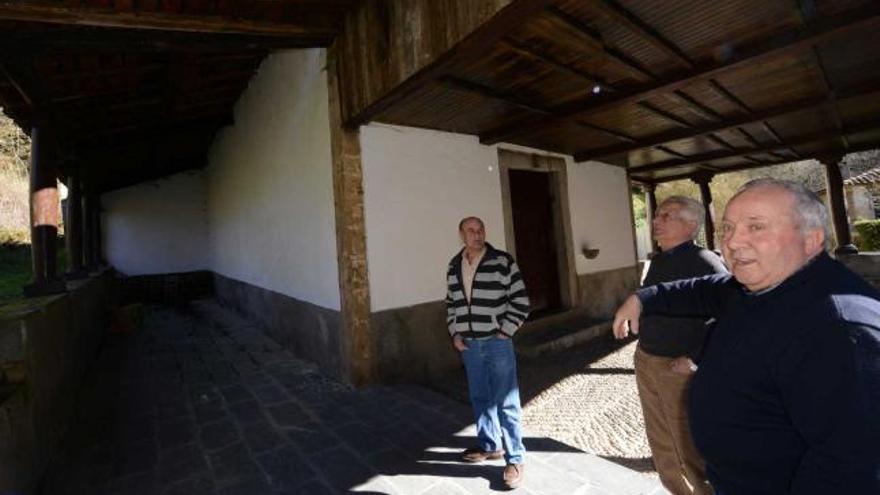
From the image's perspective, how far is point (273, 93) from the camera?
7.12 metres

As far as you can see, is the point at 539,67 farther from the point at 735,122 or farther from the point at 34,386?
the point at 34,386

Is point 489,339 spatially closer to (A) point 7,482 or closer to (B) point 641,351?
(B) point 641,351

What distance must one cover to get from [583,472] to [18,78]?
6.31 m

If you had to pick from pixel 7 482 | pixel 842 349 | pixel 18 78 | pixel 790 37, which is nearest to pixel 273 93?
pixel 18 78

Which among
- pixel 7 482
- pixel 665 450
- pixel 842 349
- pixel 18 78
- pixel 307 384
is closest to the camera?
pixel 842 349

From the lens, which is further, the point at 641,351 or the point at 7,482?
the point at 641,351

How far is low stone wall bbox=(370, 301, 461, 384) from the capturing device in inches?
198

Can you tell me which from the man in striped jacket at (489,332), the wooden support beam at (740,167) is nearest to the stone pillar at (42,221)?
the man in striped jacket at (489,332)

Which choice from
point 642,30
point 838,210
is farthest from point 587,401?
point 838,210

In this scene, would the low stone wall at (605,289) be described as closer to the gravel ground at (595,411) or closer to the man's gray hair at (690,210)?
the gravel ground at (595,411)

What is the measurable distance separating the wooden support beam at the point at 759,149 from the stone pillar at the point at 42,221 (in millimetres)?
10170

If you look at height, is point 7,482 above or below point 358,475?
above

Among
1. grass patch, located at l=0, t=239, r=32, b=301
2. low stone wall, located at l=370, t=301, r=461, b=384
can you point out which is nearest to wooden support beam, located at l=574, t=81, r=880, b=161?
low stone wall, located at l=370, t=301, r=461, b=384

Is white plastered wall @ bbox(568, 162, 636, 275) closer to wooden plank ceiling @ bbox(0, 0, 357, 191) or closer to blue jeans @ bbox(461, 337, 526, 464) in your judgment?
wooden plank ceiling @ bbox(0, 0, 357, 191)
